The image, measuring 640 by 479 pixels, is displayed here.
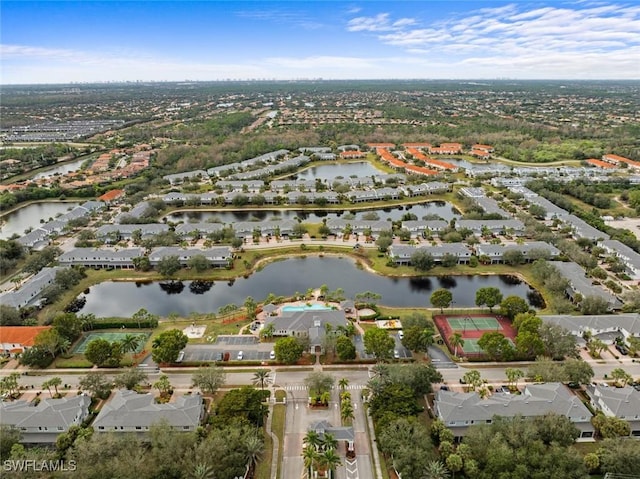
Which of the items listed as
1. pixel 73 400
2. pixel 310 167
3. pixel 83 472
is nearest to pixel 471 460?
pixel 83 472

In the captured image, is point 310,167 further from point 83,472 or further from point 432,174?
point 83,472

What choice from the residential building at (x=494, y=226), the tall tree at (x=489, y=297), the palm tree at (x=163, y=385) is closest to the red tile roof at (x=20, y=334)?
the palm tree at (x=163, y=385)

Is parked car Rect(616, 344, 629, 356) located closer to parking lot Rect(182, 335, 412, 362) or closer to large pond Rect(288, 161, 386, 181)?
parking lot Rect(182, 335, 412, 362)

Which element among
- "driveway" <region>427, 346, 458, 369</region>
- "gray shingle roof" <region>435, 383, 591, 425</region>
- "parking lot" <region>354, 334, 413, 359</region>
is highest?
"gray shingle roof" <region>435, 383, 591, 425</region>

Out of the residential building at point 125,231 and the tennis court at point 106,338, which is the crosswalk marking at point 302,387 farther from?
the residential building at point 125,231

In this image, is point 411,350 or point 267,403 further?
point 411,350

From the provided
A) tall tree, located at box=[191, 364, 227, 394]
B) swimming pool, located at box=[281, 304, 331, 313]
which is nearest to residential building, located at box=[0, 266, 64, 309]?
tall tree, located at box=[191, 364, 227, 394]
